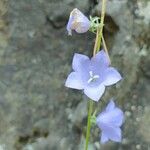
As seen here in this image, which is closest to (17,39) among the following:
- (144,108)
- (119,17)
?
(119,17)

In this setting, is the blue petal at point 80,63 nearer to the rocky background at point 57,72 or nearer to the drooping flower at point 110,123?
the drooping flower at point 110,123

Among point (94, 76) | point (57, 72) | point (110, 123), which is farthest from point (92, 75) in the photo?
point (57, 72)

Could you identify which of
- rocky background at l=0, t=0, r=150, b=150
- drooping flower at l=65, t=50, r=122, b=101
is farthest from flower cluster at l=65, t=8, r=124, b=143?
rocky background at l=0, t=0, r=150, b=150

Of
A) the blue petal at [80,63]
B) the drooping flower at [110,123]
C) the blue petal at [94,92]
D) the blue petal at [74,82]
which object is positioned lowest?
the drooping flower at [110,123]

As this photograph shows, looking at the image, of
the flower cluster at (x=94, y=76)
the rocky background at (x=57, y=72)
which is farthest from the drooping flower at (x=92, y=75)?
the rocky background at (x=57, y=72)

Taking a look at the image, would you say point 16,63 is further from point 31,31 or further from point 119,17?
point 119,17

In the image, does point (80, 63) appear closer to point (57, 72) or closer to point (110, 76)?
point (110, 76)

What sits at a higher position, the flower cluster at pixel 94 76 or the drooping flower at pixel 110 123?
the flower cluster at pixel 94 76

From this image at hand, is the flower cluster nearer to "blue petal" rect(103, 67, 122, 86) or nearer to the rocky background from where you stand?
"blue petal" rect(103, 67, 122, 86)
